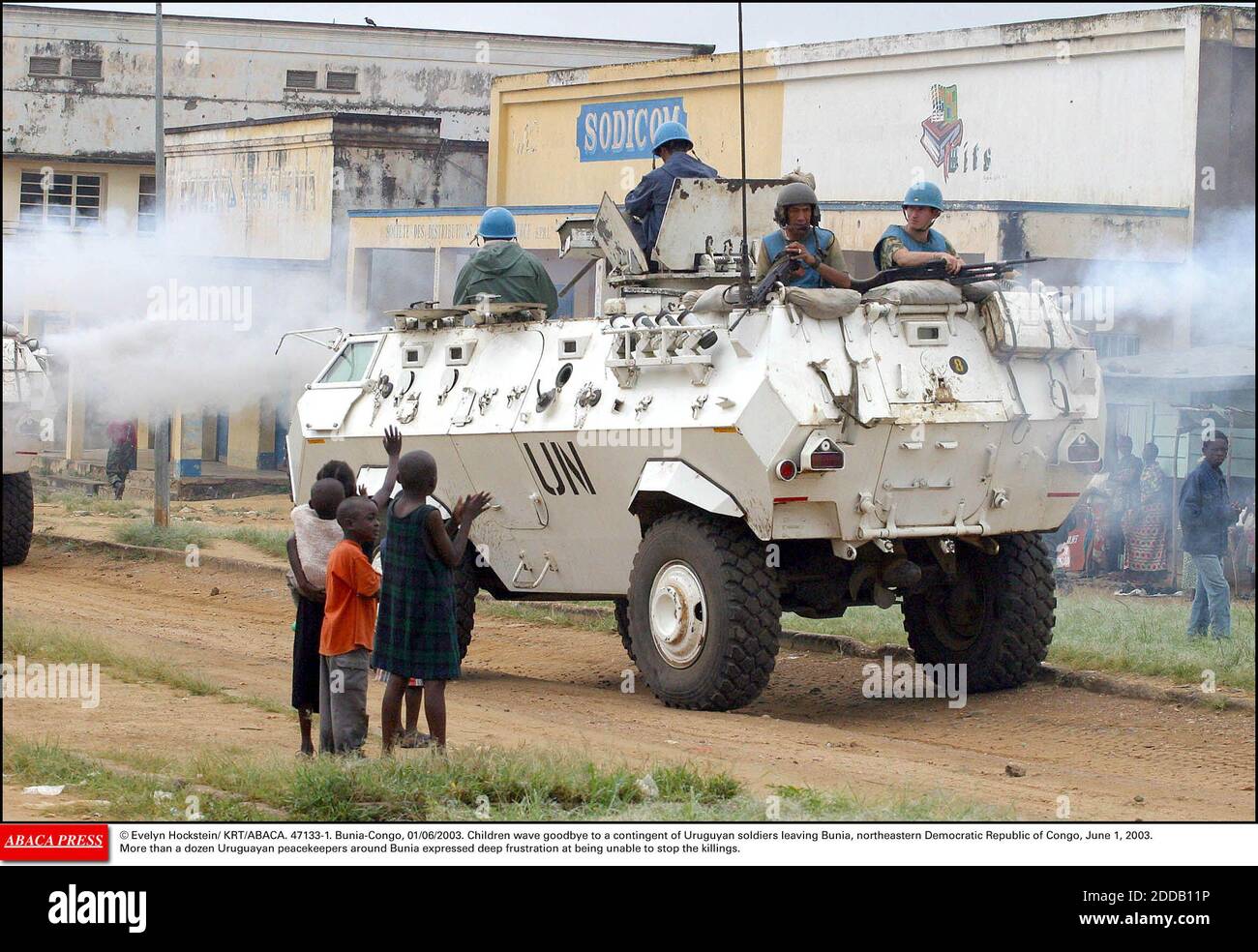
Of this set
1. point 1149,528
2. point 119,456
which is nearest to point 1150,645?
point 1149,528

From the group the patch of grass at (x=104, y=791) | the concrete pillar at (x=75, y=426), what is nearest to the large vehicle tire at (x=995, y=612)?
the patch of grass at (x=104, y=791)

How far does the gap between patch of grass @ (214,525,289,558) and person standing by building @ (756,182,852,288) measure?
9.97 meters

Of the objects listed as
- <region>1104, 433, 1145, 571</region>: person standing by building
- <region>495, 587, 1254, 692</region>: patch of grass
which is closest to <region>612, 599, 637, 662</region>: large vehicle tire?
<region>495, 587, 1254, 692</region>: patch of grass

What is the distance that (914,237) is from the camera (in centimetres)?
1109

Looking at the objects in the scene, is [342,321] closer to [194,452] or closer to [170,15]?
[194,452]

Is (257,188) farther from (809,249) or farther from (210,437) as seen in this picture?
(809,249)

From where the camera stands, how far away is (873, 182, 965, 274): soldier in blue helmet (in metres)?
10.8

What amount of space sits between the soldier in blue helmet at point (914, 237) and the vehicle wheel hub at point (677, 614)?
230cm

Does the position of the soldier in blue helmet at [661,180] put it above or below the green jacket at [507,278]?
above

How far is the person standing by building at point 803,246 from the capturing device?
34.1 ft

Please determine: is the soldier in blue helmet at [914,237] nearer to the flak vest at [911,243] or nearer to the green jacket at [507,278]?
the flak vest at [911,243]

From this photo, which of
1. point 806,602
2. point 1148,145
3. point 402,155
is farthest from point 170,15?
point 806,602

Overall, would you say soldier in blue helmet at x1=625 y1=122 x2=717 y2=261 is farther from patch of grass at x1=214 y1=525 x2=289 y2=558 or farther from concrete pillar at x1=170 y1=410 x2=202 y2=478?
concrete pillar at x1=170 y1=410 x2=202 y2=478

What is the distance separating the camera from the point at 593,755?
28.2 feet
